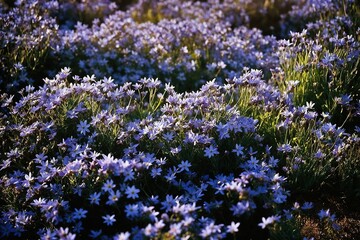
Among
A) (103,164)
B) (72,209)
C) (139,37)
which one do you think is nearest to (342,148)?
(103,164)

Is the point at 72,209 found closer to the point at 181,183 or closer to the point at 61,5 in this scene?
the point at 181,183

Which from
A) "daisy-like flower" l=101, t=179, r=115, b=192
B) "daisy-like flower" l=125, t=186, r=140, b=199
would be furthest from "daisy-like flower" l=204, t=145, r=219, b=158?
"daisy-like flower" l=101, t=179, r=115, b=192

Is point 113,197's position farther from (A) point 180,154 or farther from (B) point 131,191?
(A) point 180,154

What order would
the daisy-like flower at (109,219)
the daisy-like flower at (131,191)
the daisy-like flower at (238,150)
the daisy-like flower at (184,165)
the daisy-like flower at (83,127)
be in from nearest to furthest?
the daisy-like flower at (109,219) → the daisy-like flower at (131,191) → the daisy-like flower at (184,165) → the daisy-like flower at (238,150) → the daisy-like flower at (83,127)

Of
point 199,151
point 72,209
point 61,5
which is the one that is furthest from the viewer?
point 61,5

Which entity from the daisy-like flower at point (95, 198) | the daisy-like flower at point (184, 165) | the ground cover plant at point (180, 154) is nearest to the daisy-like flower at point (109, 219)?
the ground cover plant at point (180, 154)

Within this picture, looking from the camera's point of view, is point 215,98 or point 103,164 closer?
point 103,164

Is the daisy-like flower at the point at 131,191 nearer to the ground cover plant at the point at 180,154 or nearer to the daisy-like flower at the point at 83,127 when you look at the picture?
the ground cover plant at the point at 180,154

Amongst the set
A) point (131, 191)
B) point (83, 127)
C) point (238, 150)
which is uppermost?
point (83, 127)

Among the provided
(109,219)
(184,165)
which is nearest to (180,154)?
(184,165)

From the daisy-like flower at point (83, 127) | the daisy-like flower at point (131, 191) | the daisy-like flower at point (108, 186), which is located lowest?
the daisy-like flower at point (131, 191)

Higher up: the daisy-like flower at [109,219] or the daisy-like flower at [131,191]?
the daisy-like flower at [131,191]
